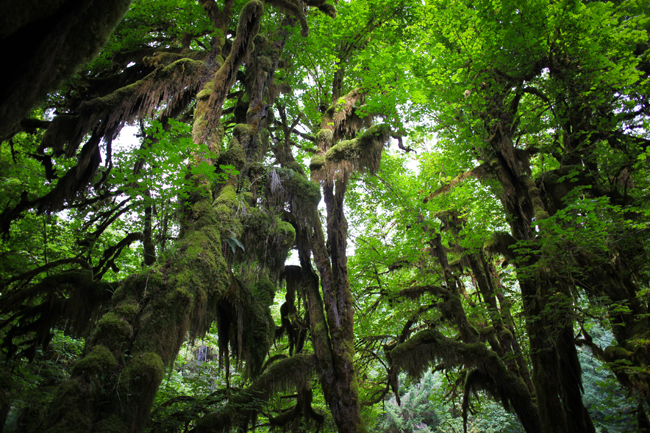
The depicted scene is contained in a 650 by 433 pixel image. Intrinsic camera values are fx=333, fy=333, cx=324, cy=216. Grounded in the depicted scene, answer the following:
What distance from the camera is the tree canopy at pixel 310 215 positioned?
4.70 m

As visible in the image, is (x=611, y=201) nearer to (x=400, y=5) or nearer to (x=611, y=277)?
(x=611, y=277)

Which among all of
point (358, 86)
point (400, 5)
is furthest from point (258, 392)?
point (400, 5)

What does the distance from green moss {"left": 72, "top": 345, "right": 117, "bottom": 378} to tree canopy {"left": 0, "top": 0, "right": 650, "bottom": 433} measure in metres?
0.02

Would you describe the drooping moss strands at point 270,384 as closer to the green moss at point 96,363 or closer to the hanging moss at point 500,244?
the green moss at point 96,363

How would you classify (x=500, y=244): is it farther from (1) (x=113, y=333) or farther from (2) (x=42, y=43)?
(2) (x=42, y=43)

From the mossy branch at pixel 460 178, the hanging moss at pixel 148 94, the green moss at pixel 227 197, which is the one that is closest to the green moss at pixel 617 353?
the mossy branch at pixel 460 178

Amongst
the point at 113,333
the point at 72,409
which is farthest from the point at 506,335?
the point at 72,409

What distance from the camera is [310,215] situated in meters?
7.33

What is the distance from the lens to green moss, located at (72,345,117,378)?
9.68 feet

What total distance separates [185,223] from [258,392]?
12.8ft

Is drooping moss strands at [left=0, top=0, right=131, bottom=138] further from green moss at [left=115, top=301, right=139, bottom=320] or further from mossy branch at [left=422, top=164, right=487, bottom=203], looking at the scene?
mossy branch at [left=422, top=164, right=487, bottom=203]

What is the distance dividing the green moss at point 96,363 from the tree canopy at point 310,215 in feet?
0.06

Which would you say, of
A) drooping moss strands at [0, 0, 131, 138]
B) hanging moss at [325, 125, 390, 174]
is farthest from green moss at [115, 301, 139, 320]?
hanging moss at [325, 125, 390, 174]

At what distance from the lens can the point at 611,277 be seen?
6.20 m
